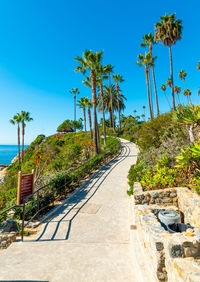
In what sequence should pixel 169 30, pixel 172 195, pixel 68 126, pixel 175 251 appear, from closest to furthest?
pixel 175 251, pixel 172 195, pixel 169 30, pixel 68 126

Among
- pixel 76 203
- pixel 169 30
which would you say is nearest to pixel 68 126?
pixel 169 30

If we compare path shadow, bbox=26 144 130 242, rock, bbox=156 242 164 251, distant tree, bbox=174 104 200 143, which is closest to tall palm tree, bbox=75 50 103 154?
path shadow, bbox=26 144 130 242

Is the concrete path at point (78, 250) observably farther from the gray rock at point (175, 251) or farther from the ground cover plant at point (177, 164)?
the ground cover plant at point (177, 164)

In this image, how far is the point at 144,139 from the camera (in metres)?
13.8

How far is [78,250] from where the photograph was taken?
3.88m

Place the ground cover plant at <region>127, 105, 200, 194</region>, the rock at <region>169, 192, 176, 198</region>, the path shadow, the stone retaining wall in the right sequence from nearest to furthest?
the stone retaining wall < the path shadow < the ground cover plant at <region>127, 105, 200, 194</region> < the rock at <region>169, 192, 176, 198</region>

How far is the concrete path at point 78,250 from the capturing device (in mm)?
3084

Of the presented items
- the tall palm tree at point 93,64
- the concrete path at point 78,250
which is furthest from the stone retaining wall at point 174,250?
the tall palm tree at point 93,64

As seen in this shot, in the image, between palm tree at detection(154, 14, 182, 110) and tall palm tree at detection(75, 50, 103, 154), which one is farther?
palm tree at detection(154, 14, 182, 110)

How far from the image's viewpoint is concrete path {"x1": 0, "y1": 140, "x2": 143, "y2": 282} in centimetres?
308

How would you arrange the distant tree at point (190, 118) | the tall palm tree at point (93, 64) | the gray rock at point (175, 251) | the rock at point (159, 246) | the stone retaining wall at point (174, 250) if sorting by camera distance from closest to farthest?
1. the stone retaining wall at point (174, 250)
2. the gray rock at point (175, 251)
3. the rock at point (159, 246)
4. the distant tree at point (190, 118)
5. the tall palm tree at point (93, 64)

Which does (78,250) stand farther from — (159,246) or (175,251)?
(175,251)

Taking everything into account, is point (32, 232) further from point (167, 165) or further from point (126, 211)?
point (167, 165)

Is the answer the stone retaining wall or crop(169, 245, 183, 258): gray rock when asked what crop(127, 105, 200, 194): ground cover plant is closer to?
the stone retaining wall
